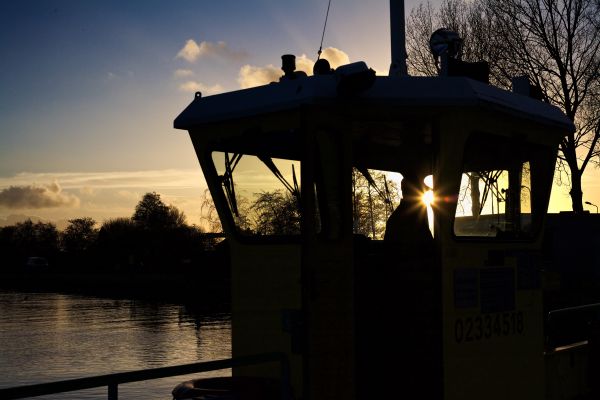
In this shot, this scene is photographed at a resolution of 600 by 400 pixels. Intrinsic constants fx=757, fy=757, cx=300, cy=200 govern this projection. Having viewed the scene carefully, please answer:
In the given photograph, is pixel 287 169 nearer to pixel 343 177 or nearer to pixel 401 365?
pixel 343 177

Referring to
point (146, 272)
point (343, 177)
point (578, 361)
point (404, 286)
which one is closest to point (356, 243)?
point (404, 286)

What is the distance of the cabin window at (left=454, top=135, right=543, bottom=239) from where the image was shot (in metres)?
5.26

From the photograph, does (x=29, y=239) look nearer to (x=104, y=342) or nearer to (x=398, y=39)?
(x=104, y=342)

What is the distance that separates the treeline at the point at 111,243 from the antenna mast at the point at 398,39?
6092 cm

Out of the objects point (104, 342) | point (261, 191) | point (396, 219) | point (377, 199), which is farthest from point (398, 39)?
point (104, 342)

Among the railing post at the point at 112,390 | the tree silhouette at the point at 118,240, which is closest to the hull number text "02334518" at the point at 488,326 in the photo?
the railing post at the point at 112,390

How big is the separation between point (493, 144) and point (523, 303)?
52.3 inches

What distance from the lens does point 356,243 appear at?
5.41 metres

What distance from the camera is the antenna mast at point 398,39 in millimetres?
5918

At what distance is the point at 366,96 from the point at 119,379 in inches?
87.4

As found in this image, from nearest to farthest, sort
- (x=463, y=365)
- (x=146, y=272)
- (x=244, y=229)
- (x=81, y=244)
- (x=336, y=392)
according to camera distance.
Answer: (x=336, y=392)
(x=463, y=365)
(x=244, y=229)
(x=146, y=272)
(x=81, y=244)

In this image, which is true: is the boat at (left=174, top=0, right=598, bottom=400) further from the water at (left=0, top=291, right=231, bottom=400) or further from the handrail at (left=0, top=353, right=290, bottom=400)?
the water at (left=0, top=291, right=231, bottom=400)

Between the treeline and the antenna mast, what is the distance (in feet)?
200

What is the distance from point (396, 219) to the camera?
5641mm
